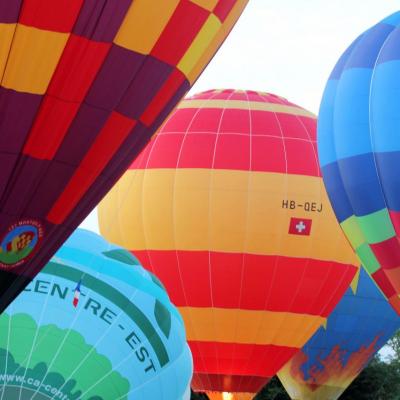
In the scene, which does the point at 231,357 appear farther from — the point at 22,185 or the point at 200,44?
the point at 22,185

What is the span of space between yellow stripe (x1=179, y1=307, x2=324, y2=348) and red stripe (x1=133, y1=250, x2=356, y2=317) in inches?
3.4

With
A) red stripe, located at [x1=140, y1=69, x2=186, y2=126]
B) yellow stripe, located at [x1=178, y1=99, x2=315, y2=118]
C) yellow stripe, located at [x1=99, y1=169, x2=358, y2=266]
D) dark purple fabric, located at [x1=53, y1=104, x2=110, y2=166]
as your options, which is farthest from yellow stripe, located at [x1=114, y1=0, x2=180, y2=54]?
yellow stripe, located at [x1=178, y1=99, x2=315, y2=118]

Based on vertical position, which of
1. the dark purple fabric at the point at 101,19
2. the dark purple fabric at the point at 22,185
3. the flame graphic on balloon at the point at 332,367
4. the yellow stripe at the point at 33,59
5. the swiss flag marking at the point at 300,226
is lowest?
the dark purple fabric at the point at 22,185

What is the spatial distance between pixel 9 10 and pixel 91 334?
2405 mm

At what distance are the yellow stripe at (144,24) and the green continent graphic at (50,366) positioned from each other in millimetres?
1941

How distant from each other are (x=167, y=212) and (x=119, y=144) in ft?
20.8

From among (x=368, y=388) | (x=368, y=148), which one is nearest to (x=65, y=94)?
(x=368, y=148)

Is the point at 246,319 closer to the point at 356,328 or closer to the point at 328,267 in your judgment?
the point at 328,267

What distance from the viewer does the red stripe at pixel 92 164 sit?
301 inches

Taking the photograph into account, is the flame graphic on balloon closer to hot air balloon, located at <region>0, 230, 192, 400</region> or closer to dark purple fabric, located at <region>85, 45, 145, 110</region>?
hot air balloon, located at <region>0, 230, 192, 400</region>

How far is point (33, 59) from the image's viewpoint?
7.16 m

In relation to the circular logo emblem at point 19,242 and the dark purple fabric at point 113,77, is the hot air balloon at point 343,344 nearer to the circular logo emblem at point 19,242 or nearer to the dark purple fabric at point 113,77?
the dark purple fabric at point 113,77

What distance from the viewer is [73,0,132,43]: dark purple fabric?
23.7 ft

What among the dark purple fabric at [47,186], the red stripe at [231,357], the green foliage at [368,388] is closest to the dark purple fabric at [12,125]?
the dark purple fabric at [47,186]
